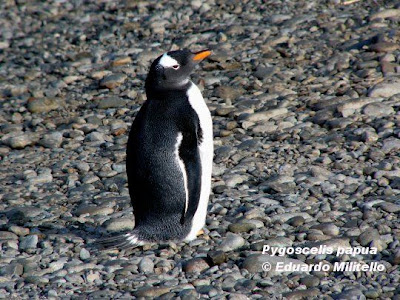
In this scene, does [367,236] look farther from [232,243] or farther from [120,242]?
[120,242]

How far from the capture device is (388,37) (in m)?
7.94

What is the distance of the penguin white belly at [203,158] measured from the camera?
16.8 feet

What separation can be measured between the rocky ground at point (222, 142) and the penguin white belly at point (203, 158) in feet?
0.35

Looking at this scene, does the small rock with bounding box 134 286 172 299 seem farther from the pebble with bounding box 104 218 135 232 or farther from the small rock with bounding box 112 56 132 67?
the small rock with bounding box 112 56 132 67

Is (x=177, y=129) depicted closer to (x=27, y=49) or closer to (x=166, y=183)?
(x=166, y=183)

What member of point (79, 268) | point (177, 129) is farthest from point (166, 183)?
point (79, 268)

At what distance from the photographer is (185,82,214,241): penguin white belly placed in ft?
16.8

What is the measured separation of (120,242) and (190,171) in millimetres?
627

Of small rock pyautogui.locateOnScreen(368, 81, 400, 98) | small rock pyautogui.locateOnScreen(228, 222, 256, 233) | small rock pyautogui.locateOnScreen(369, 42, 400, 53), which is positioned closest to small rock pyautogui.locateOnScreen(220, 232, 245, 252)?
small rock pyautogui.locateOnScreen(228, 222, 256, 233)

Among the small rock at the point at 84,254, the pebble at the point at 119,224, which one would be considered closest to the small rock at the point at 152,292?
the small rock at the point at 84,254

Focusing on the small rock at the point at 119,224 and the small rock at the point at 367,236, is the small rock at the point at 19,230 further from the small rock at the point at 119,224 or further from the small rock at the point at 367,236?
the small rock at the point at 367,236

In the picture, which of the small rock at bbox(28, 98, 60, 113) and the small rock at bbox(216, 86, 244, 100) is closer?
the small rock at bbox(216, 86, 244, 100)

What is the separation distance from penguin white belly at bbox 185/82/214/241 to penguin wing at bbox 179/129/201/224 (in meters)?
0.10

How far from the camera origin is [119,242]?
16.3 ft
